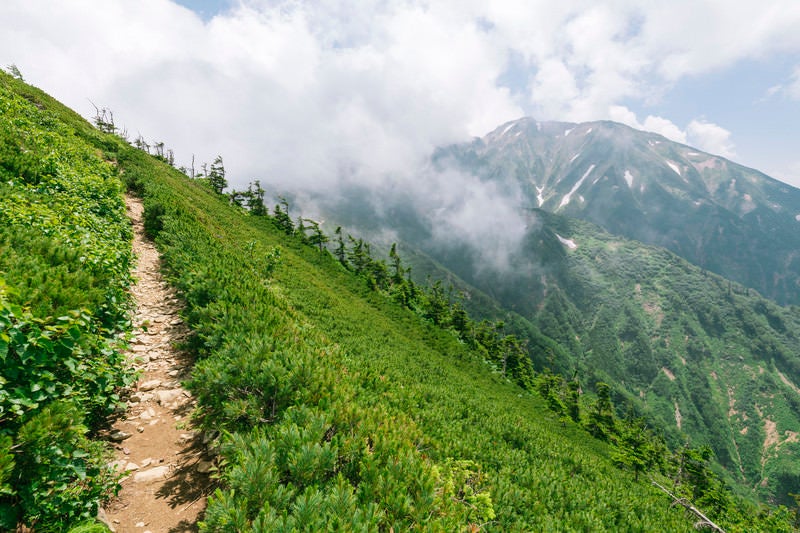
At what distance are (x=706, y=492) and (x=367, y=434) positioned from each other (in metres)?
46.0

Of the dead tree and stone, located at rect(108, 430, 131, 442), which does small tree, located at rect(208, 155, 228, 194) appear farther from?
the dead tree

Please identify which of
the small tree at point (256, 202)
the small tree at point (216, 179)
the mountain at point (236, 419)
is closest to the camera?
the mountain at point (236, 419)

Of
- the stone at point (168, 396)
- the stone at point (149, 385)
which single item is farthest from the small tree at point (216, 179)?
the stone at point (168, 396)

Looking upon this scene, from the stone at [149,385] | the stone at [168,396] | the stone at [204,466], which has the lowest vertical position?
the stone at [204,466]

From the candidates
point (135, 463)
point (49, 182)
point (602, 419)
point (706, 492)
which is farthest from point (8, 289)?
point (602, 419)

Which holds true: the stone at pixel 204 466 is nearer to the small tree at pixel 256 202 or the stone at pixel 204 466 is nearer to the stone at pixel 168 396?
the stone at pixel 168 396

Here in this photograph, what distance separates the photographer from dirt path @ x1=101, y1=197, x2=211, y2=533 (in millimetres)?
4121

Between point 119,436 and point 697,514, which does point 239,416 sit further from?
point 697,514

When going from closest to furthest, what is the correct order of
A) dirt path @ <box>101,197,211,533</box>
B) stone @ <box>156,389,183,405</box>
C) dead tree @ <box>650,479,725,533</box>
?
1. dirt path @ <box>101,197,211,533</box>
2. stone @ <box>156,389,183,405</box>
3. dead tree @ <box>650,479,725,533</box>

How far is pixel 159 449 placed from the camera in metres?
5.27

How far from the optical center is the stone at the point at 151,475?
465cm

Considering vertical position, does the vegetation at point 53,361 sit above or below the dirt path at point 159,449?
above

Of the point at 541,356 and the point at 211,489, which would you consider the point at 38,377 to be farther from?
the point at 541,356

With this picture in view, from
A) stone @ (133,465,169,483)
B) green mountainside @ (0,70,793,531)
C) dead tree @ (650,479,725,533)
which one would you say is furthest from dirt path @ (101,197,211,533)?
dead tree @ (650,479,725,533)
